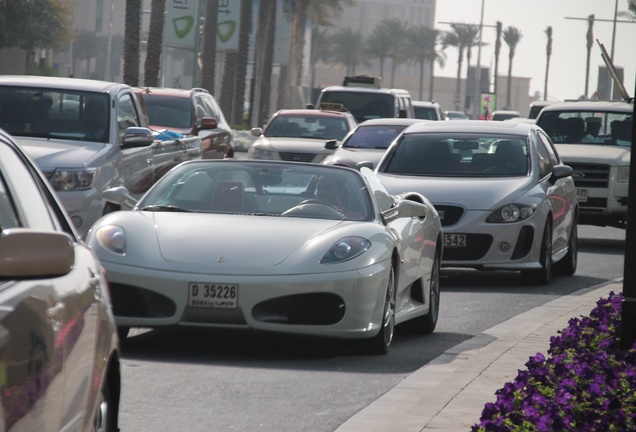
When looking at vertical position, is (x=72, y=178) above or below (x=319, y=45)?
below

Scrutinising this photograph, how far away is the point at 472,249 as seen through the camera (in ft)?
48.1

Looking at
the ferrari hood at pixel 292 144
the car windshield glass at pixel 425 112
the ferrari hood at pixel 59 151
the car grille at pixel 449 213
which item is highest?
the ferrari hood at pixel 59 151

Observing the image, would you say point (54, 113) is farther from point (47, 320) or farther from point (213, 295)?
point (47, 320)

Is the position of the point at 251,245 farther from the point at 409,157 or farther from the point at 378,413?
the point at 409,157

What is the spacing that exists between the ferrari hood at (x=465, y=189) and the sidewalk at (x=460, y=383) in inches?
122

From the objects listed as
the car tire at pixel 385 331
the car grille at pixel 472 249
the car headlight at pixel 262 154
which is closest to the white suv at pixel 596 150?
the car headlight at pixel 262 154

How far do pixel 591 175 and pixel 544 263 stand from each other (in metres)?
7.02

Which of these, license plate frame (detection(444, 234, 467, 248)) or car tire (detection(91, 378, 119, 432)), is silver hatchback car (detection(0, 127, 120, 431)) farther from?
license plate frame (detection(444, 234, 467, 248))

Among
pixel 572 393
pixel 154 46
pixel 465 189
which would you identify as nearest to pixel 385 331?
pixel 572 393

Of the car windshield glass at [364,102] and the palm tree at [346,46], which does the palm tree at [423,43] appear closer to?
the palm tree at [346,46]

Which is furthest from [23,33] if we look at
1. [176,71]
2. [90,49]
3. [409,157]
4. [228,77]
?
[176,71]

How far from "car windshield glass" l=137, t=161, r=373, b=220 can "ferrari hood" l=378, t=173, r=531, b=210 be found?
4139 mm

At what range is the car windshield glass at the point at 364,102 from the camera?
32688 mm

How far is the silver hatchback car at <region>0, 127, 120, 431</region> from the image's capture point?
3629 mm
